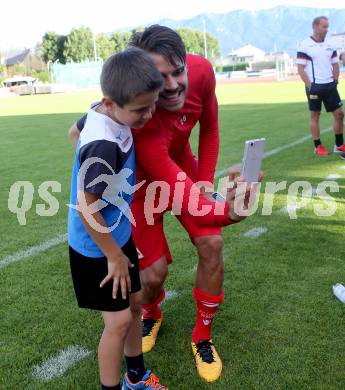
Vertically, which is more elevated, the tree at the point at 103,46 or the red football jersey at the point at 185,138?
the tree at the point at 103,46

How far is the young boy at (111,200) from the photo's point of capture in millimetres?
1932

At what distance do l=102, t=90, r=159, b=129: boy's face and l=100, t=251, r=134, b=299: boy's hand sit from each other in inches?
21.3

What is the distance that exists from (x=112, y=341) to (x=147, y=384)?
1.31ft

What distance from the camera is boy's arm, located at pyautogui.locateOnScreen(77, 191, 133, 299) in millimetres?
2004

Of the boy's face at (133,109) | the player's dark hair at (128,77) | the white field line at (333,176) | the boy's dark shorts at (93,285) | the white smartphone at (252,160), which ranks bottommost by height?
the white field line at (333,176)

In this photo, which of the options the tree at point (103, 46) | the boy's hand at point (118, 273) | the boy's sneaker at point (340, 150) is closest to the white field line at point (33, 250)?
the boy's hand at point (118, 273)

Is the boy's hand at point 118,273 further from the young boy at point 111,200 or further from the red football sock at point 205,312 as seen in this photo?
the red football sock at point 205,312

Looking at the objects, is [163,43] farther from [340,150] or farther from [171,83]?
[340,150]

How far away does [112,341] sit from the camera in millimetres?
2191

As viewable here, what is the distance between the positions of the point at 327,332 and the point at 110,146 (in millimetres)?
1737

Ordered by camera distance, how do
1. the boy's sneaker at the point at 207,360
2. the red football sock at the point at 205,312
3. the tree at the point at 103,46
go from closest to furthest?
the boy's sneaker at the point at 207,360
the red football sock at the point at 205,312
the tree at the point at 103,46

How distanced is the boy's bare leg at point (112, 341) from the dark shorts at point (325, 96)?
21.8 ft

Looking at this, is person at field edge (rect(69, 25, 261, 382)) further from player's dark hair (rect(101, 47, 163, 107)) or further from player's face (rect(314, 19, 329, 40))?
player's face (rect(314, 19, 329, 40))

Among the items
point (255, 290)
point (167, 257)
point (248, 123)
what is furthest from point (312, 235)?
point (248, 123)
